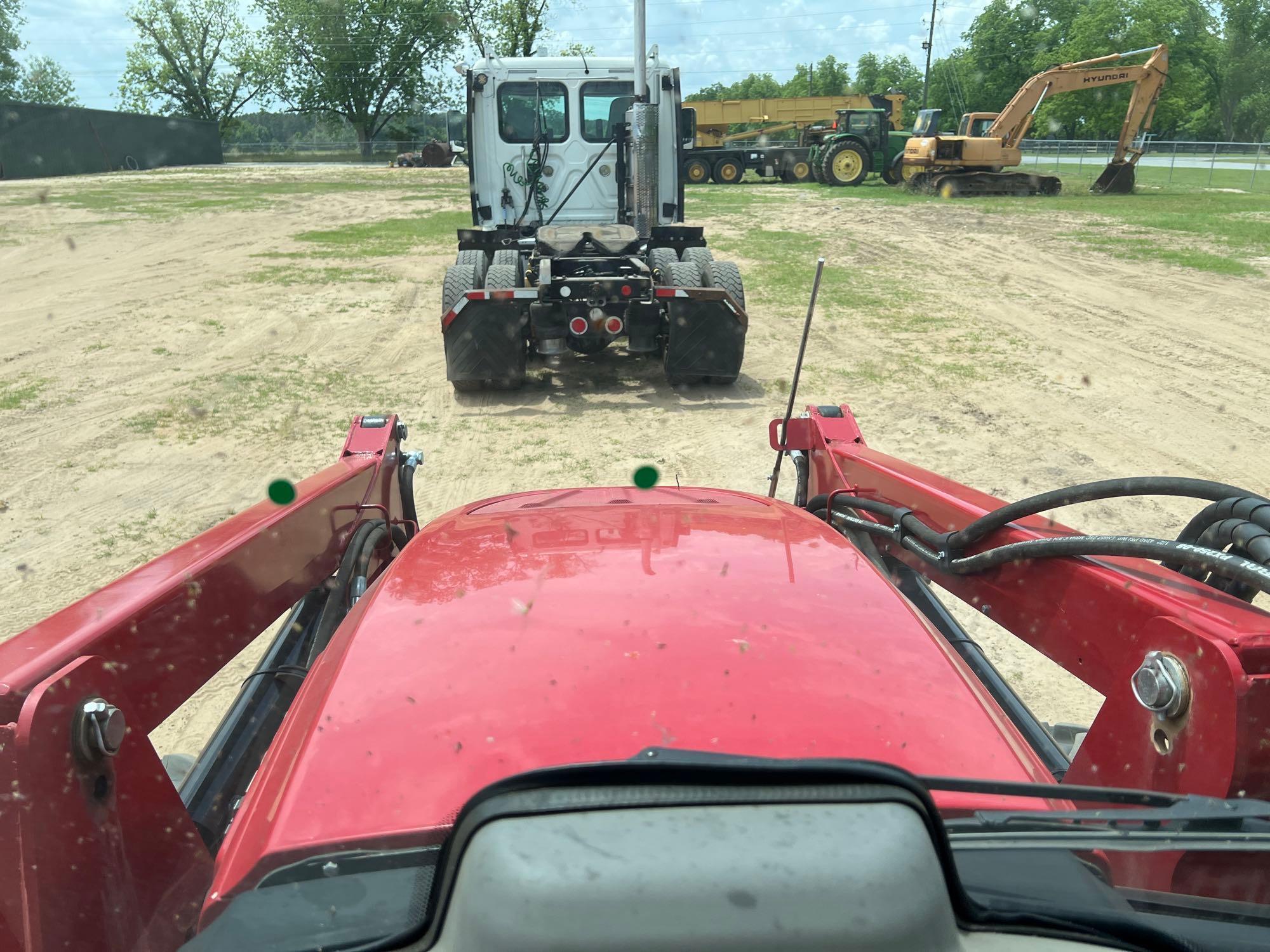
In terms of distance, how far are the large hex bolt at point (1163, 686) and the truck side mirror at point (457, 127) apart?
9.79 meters

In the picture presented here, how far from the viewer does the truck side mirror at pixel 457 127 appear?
34.3ft

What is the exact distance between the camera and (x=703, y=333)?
8.70 metres

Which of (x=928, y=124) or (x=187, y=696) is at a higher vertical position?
(x=928, y=124)

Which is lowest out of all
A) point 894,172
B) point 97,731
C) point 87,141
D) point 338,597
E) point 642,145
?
point 338,597

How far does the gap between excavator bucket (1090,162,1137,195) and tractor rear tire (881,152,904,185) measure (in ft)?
18.0

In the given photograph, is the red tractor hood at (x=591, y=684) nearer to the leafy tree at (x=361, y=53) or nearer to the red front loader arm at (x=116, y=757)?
the red front loader arm at (x=116, y=757)

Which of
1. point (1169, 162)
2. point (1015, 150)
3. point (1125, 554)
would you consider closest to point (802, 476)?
point (1125, 554)

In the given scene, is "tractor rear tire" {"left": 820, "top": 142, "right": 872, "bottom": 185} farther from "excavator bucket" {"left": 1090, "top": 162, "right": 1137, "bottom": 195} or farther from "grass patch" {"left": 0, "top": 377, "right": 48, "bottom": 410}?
"grass patch" {"left": 0, "top": 377, "right": 48, "bottom": 410}

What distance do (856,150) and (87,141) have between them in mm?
33471

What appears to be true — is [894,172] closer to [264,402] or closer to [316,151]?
[264,402]

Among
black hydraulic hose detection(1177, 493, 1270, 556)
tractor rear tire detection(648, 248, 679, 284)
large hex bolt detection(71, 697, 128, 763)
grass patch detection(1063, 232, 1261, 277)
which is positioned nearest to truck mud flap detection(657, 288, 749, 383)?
tractor rear tire detection(648, 248, 679, 284)

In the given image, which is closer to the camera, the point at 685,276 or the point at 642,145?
the point at 685,276

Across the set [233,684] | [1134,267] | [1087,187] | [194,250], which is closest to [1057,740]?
[233,684]

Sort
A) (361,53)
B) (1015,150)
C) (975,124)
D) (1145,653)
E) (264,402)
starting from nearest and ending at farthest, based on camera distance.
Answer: (1145,653) < (264,402) < (1015,150) < (975,124) < (361,53)
